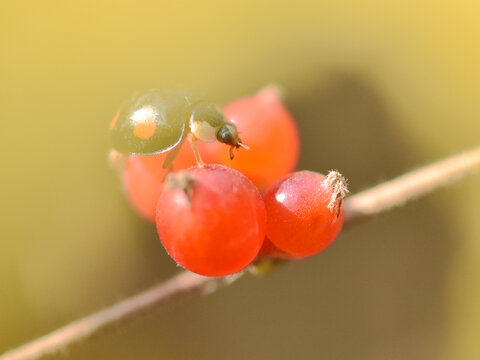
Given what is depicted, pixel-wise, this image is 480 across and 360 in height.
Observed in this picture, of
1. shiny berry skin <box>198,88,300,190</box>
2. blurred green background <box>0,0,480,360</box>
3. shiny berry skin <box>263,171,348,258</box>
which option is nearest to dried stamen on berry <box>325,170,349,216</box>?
shiny berry skin <box>263,171,348,258</box>

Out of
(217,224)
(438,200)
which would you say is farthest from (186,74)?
(217,224)

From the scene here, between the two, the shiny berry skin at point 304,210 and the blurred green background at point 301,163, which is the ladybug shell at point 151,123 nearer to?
the shiny berry skin at point 304,210

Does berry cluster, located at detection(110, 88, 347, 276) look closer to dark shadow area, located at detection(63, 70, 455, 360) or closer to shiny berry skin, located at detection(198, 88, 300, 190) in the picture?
shiny berry skin, located at detection(198, 88, 300, 190)

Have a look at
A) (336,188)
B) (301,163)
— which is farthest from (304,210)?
(301,163)

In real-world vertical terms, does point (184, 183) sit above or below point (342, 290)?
above

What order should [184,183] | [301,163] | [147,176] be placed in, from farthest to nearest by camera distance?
[301,163], [147,176], [184,183]

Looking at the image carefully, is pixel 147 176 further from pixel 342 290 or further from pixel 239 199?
pixel 342 290
